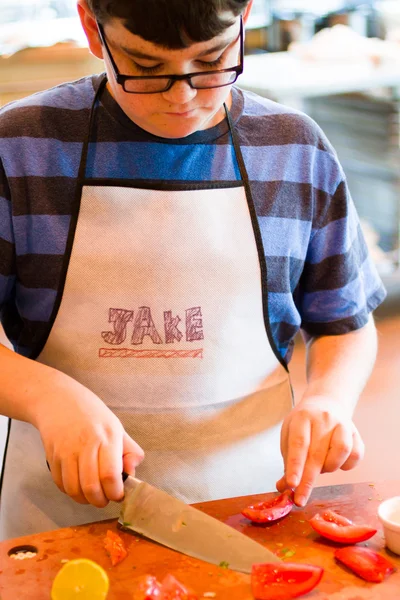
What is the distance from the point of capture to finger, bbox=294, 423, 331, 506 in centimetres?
109

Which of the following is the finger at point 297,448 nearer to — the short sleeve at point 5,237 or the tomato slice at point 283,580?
the tomato slice at point 283,580

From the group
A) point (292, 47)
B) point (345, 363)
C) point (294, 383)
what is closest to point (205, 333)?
point (345, 363)

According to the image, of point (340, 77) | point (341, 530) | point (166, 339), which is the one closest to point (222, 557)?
point (341, 530)

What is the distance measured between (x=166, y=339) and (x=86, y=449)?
0.93 feet

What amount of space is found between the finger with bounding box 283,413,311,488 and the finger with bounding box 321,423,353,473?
1.3 inches

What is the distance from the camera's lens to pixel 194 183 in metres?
1.26

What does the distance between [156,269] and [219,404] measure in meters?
0.24

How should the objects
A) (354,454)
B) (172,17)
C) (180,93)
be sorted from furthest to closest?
1. (354,454)
2. (180,93)
3. (172,17)

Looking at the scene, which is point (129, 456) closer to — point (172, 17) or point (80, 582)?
point (80, 582)

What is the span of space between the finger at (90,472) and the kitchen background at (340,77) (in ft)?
5.93

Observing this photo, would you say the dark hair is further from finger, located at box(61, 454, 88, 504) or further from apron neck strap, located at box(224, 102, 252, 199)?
finger, located at box(61, 454, 88, 504)

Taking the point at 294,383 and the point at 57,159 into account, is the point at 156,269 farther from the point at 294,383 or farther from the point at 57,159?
the point at 294,383

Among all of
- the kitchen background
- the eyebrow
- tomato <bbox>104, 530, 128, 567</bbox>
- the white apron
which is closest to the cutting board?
tomato <bbox>104, 530, 128, 567</bbox>

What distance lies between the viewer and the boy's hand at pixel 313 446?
110 cm
